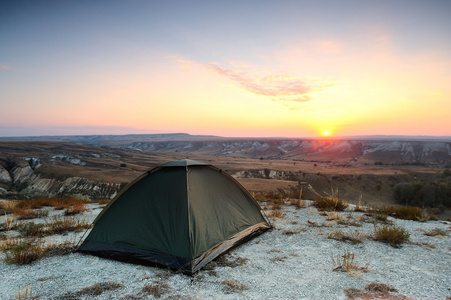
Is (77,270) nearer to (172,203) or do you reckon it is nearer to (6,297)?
(6,297)

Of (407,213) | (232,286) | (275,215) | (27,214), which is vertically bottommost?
(27,214)

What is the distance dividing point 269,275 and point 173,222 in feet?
7.73

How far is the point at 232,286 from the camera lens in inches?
170

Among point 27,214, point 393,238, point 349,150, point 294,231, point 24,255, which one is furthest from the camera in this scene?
point 349,150

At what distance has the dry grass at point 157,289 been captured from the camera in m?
4.07

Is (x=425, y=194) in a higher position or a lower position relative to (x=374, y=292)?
lower

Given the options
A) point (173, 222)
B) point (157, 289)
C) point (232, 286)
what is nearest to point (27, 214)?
point (173, 222)

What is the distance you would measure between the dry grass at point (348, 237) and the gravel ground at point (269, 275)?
0.55 ft

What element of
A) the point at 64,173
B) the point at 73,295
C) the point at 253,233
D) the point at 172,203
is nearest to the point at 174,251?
the point at 172,203

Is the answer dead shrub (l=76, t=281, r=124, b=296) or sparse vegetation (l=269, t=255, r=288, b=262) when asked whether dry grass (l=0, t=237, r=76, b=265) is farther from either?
sparse vegetation (l=269, t=255, r=288, b=262)

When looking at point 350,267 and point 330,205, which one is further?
point 330,205

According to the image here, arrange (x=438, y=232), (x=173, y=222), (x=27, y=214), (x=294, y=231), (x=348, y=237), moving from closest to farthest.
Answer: (x=173, y=222)
(x=348, y=237)
(x=438, y=232)
(x=294, y=231)
(x=27, y=214)

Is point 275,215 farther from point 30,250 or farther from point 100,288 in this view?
point 30,250

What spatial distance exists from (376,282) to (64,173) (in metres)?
49.2
